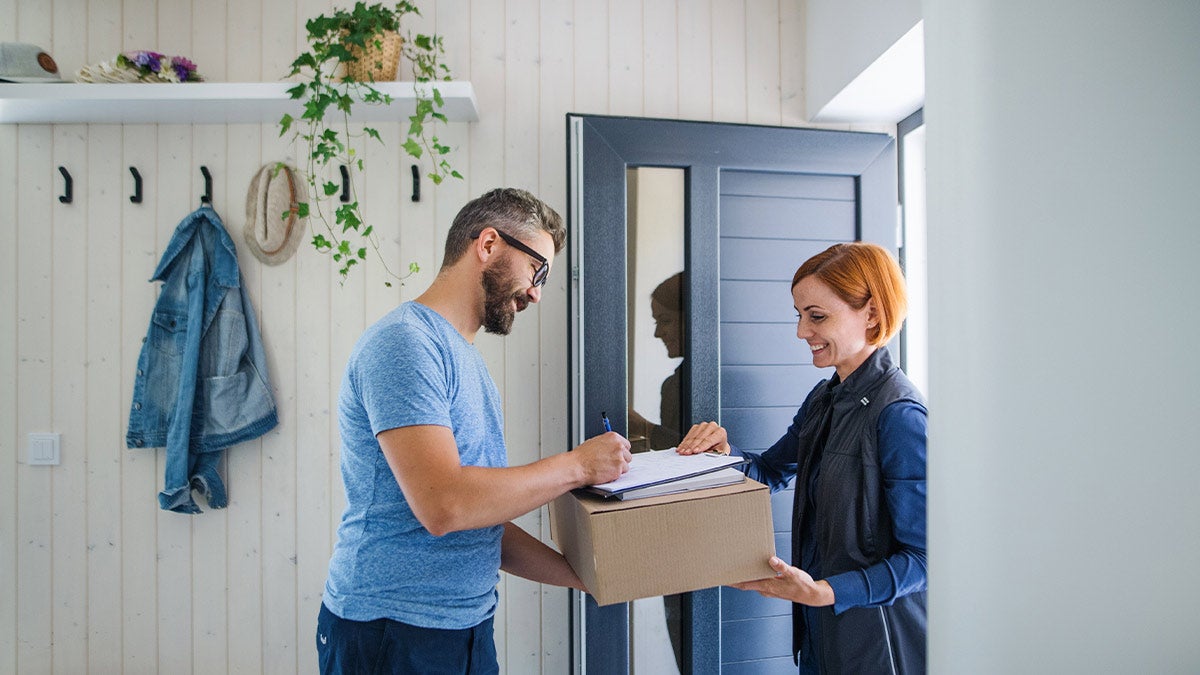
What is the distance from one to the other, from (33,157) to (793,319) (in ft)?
7.95

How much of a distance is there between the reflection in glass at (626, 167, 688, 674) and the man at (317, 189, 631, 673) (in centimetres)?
60

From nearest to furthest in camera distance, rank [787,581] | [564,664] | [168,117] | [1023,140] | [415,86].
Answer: [1023,140] → [787,581] → [415,86] → [168,117] → [564,664]

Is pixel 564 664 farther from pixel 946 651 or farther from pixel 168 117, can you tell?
pixel 168 117

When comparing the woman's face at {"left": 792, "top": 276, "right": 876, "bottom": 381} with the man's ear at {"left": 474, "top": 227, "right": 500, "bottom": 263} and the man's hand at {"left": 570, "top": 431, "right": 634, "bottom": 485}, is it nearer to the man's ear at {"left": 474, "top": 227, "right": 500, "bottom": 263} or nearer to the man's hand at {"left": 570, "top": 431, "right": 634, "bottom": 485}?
the man's hand at {"left": 570, "top": 431, "right": 634, "bottom": 485}

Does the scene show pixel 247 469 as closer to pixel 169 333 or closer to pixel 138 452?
pixel 138 452

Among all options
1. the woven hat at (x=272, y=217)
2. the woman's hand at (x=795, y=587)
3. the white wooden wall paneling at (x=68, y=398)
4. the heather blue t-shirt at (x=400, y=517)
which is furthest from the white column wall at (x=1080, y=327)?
the white wooden wall paneling at (x=68, y=398)

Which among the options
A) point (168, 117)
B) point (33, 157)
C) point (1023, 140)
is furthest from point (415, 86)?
point (1023, 140)

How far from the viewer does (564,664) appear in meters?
2.09

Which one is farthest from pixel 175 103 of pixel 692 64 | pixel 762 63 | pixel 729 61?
pixel 762 63

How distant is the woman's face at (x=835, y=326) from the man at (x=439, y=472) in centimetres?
59

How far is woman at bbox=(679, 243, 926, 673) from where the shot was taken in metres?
1.18

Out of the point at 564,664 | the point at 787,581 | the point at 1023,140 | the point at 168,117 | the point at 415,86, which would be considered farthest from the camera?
the point at 564,664

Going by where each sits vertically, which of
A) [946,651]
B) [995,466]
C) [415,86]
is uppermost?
[415,86]

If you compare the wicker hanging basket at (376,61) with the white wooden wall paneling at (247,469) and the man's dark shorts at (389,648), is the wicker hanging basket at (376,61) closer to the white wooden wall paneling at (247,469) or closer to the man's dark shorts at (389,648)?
the white wooden wall paneling at (247,469)
